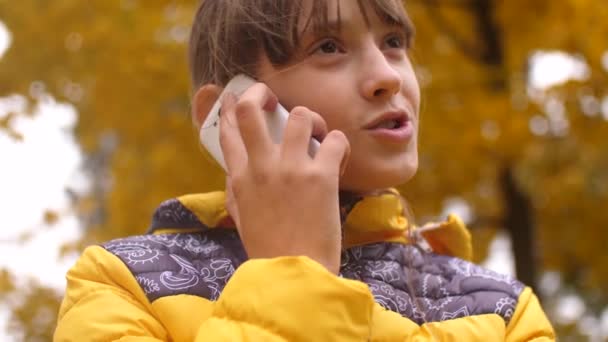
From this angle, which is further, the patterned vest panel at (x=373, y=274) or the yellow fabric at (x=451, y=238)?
the yellow fabric at (x=451, y=238)

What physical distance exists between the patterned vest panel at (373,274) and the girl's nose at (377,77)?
0.32 m

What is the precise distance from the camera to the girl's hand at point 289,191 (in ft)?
3.80

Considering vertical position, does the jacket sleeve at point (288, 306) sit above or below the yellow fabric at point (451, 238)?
above

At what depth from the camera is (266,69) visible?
1.52 m

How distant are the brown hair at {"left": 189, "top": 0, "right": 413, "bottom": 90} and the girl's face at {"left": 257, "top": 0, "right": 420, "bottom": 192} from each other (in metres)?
→ 0.02

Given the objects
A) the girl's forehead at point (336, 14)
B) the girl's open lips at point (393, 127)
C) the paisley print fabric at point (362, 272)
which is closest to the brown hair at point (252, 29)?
the girl's forehead at point (336, 14)

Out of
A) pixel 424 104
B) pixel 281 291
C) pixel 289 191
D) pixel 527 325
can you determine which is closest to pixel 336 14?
pixel 289 191

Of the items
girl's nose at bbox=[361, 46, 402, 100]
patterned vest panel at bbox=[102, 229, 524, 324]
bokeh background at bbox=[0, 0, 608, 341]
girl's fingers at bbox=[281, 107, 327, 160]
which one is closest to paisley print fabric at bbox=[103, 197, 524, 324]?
patterned vest panel at bbox=[102, 229, 524, 324]

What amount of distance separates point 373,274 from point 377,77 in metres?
0.38

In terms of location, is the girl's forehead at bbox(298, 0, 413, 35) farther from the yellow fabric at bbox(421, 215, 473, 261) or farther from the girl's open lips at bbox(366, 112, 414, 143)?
the yellow fabric at bbox(421, 215, 473, 261)

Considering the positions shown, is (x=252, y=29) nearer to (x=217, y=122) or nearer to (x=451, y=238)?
(x=217, y=122)

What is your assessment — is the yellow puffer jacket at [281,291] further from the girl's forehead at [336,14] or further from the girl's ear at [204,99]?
the girl's forehead at [336,14]

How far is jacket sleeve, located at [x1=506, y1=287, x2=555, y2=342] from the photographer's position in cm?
146

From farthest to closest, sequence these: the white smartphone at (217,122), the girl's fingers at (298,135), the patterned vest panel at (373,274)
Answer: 1. the white smartphone at (217,122)
2. the patterned vest panel at (373,274)
3. the girl's fingers at (298,135)
